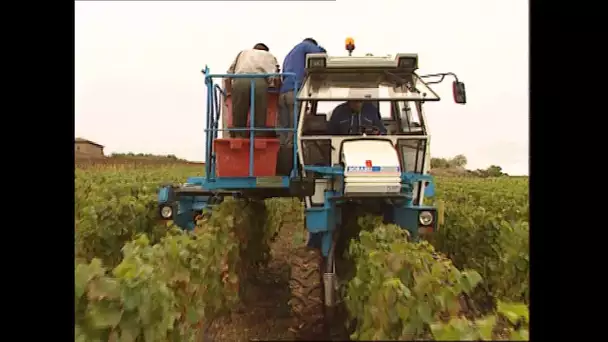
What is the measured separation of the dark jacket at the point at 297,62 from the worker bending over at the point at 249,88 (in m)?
0.17

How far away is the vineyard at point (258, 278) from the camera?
94.5 inches

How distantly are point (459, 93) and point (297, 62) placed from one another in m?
2.01

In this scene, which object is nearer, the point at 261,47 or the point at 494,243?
the point at 261,47

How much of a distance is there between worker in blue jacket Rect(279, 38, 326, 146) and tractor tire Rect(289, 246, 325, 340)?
65.8 inches

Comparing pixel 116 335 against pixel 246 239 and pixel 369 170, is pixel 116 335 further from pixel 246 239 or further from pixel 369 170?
pixel 246 239

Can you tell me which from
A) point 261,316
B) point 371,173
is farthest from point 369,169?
point 261,316

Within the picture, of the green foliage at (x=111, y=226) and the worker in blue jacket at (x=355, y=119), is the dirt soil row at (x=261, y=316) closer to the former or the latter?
the green foliage at (x=111, y=226)

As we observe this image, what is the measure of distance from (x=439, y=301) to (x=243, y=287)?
4.32 metres

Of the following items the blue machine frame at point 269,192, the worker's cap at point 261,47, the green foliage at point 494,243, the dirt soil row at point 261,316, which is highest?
the worker's cap at point 261,47

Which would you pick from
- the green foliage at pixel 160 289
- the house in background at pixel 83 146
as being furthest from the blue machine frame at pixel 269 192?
the house in background at pixel 83 146

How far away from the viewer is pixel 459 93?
4.87 metres

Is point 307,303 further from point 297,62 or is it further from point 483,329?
point 483,329
